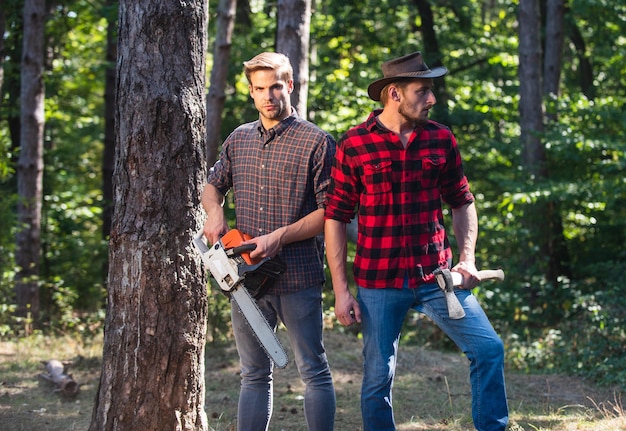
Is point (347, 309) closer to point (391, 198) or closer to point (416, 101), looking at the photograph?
point (391, 198)

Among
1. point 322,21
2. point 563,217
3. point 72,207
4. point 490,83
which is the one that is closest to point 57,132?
point 72,207

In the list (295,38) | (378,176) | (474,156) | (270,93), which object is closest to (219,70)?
(295,38)

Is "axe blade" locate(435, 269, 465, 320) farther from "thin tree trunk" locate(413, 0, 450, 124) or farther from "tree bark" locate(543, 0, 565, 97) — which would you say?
"tree bark" locate(543, 0, 565, 97)

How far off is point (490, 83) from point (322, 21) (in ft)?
12.9

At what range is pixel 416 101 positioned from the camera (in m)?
3.93

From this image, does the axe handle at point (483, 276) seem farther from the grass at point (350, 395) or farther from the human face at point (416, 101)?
the grass at point (350, 395)

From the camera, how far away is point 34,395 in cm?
716

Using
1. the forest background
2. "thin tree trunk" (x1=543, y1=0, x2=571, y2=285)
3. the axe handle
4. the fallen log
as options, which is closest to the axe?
the axe handle

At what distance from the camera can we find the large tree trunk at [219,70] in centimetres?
1109

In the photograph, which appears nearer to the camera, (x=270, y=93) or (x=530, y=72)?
(x=270, y=93)

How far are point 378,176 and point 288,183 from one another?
53 cm

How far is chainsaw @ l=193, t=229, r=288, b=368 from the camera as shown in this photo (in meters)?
3.98

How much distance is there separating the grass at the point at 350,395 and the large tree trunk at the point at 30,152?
2.41 m

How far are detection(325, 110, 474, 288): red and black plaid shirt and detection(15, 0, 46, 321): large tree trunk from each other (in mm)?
8789
